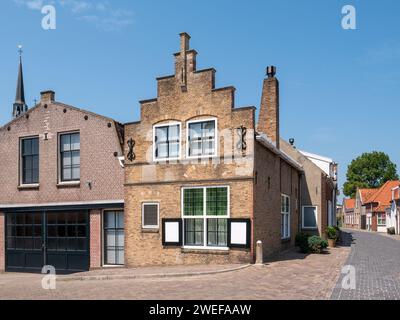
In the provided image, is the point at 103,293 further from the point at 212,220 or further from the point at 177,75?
the point at 177,75

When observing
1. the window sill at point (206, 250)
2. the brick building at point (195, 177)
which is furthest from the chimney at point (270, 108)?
the window sill at point (206, 250)

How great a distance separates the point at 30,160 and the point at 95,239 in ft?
18.4

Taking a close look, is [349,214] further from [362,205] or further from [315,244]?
[315,244]

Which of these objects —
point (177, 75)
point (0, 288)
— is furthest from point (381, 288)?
point (0, 288)

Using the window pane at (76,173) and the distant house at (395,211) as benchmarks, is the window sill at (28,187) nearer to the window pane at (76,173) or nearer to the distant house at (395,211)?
the window pane at (76,173)

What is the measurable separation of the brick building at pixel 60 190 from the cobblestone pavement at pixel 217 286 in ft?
14.4

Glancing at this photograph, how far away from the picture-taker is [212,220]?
16.0 metres

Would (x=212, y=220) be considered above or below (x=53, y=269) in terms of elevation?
above

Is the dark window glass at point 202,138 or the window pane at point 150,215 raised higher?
the dark window glass at point 202,138

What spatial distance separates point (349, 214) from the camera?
77.6m

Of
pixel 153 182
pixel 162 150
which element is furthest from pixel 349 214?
pixel 153 182

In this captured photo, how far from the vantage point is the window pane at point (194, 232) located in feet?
53.1

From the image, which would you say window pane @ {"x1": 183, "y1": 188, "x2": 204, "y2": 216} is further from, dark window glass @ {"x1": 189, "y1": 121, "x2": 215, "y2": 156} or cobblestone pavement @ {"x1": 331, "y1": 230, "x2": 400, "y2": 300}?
cobblestone pavement @ {"x1": 331, "y1": 230, "x2": 400, "y2": 300}
